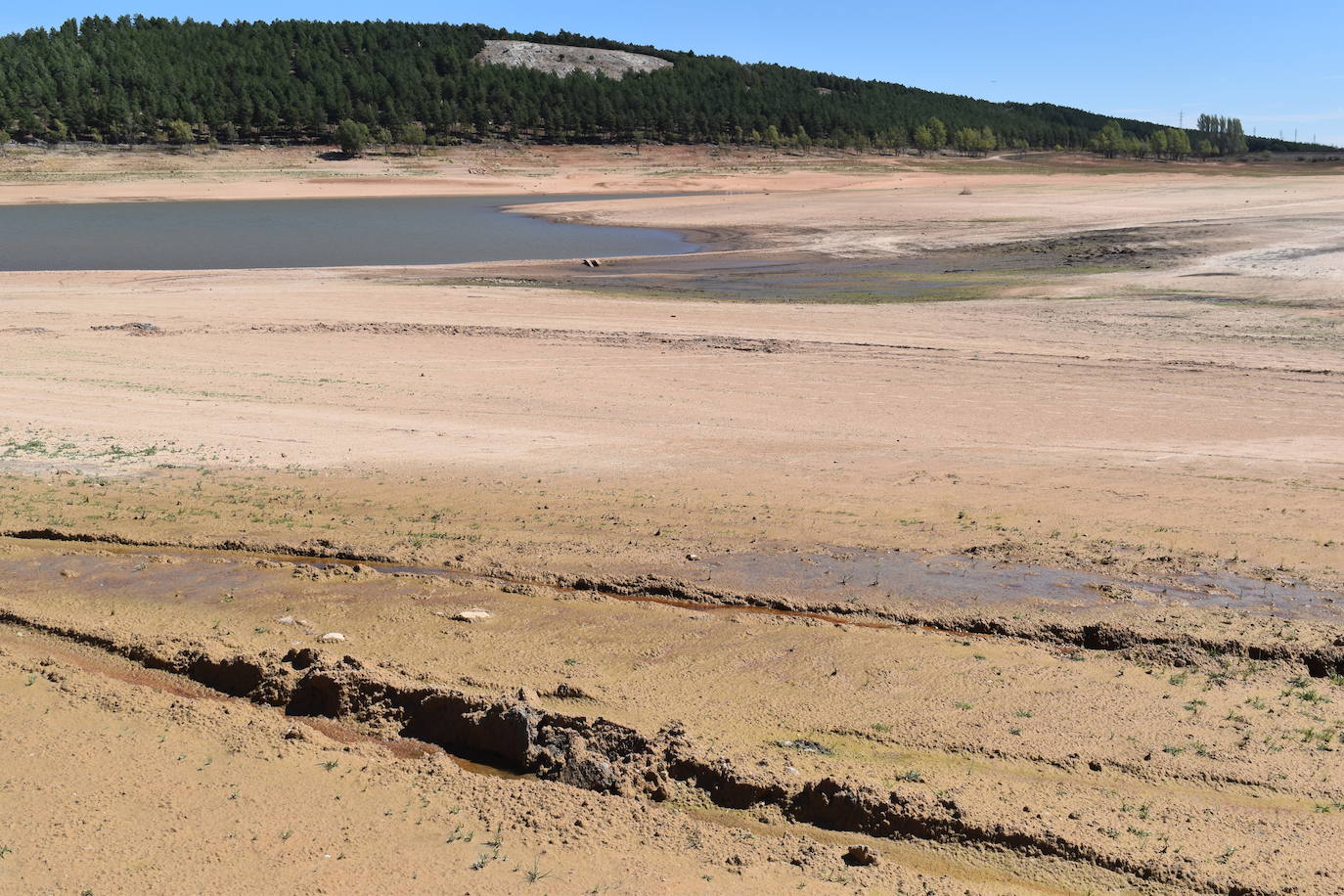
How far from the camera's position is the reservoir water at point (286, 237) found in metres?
35.6

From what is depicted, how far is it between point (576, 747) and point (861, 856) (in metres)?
→ 1.62

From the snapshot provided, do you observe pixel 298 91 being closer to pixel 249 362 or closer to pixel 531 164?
pixel 531 164

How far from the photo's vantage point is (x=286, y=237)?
42.9 meters

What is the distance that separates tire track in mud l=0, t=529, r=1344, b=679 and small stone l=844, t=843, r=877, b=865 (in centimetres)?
284

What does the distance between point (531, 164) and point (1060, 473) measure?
89331mm

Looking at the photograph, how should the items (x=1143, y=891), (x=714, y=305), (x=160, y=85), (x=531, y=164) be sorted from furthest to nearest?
1. (x=160, y=85)
2. (x=531, y=164)
3. (x=714, y=305)
4. (x=1143, y=891)

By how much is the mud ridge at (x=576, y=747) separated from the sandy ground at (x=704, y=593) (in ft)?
0.07

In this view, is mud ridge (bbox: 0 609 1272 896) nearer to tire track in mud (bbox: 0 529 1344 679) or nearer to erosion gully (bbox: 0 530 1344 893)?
erosion gully (bbox: 0 530 1344 893)

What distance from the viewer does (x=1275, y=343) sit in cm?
1917

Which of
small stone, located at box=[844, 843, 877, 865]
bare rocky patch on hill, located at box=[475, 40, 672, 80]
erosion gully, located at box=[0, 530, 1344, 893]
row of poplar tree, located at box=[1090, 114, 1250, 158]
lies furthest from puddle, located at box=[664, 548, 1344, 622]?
bare rocky patch on hill, located at box=[475, 40, 672, 80]

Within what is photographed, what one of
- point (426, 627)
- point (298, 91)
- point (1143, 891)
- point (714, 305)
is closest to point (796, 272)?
point (714, 305)

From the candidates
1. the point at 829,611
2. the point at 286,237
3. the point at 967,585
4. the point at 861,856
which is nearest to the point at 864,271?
the point at 286,237

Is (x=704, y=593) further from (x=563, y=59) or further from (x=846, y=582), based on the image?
(x=563, y=59)

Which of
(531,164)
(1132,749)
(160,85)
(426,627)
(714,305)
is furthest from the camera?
(160,85)
